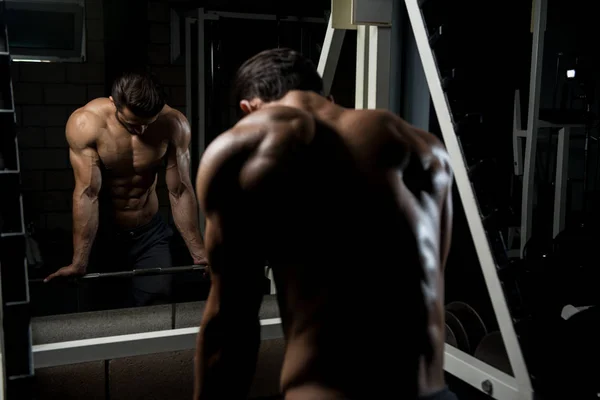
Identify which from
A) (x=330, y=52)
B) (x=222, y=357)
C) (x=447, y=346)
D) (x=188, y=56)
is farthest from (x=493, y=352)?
(x=188, y=56)

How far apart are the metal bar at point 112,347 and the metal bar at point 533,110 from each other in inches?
92.0

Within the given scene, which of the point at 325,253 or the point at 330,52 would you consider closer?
the point at 325,253

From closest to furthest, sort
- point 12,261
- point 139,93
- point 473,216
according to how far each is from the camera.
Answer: point 12,261
point 473,216
point 139,93

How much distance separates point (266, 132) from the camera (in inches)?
38.9

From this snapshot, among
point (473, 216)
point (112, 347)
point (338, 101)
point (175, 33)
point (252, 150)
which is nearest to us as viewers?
point (252, 150)

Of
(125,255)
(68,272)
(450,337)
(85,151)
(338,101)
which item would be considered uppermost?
(338,101)

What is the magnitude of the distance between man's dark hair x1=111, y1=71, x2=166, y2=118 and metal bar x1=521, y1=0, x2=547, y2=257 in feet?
6.39

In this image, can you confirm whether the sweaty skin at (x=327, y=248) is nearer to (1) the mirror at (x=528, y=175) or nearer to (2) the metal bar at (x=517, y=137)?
(1) the mirror at (x=528, y=175)

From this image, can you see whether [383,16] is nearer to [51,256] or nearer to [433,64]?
[433,64]

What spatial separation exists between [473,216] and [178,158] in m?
1.48

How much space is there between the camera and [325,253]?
995 mm

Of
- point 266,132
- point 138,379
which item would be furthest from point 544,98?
point 266,132

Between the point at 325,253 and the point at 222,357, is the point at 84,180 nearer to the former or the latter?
the point at 222,357

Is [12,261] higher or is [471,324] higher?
[12,261]
